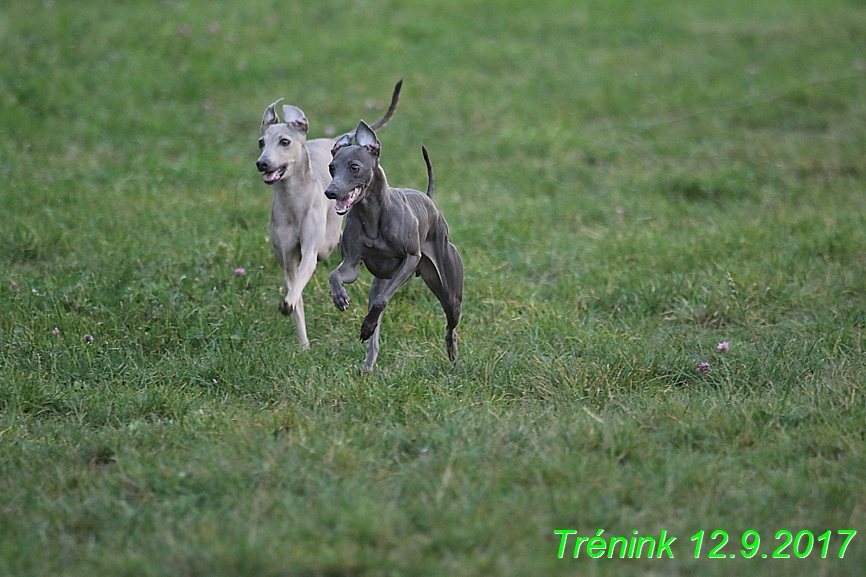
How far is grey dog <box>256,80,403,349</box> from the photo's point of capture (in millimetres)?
5387

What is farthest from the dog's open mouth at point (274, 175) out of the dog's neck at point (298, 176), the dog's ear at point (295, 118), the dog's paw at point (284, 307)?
→ the dog's paw at point (284, 307)

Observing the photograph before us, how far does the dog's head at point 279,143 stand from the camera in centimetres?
528

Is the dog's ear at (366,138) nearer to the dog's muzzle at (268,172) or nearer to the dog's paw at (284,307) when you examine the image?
the dog's muzzle at (268,172)

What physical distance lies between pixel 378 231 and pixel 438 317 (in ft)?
5.22

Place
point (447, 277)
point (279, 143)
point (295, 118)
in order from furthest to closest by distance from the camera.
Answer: point (295, 118), point (279, 143), point (447, 277)

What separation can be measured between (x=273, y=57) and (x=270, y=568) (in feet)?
30.1

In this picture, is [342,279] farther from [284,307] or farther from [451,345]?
[451,345]

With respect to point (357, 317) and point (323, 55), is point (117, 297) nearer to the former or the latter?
point (357, 317)

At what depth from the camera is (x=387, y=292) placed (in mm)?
4594

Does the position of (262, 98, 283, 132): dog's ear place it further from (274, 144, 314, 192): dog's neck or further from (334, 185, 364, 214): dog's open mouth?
(334, 185, 364, 214): dog's open mouth

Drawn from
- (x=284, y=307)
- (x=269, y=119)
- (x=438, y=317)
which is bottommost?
(x=438, y=317)

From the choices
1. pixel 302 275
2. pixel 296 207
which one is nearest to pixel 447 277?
pixel 302 275

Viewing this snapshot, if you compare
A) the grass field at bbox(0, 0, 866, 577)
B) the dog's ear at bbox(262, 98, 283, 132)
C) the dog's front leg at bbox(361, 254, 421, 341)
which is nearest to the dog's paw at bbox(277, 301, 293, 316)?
the grass field at bbox(0, 0, 866, 577)

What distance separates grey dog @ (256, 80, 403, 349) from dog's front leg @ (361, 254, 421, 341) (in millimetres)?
819
